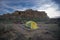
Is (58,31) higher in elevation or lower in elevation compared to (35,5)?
lower

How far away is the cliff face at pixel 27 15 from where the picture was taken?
2117 millimetres

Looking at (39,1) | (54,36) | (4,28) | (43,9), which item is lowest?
(54,36)

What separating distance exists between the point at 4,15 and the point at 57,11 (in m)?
0.89

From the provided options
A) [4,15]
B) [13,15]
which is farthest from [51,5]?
[4,15]

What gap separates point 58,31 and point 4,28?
0.90m

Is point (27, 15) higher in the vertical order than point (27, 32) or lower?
higher

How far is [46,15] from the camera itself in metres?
2.14

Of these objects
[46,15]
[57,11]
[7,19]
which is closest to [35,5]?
[46,15]

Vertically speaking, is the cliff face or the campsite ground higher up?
the cliff face

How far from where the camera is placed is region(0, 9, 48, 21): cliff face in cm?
212

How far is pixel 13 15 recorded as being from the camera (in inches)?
83.7

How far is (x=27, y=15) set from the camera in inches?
83.8

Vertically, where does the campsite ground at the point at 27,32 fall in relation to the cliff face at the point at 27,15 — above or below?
below

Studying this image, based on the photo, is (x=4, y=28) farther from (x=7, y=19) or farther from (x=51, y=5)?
(x=51, y=5)
